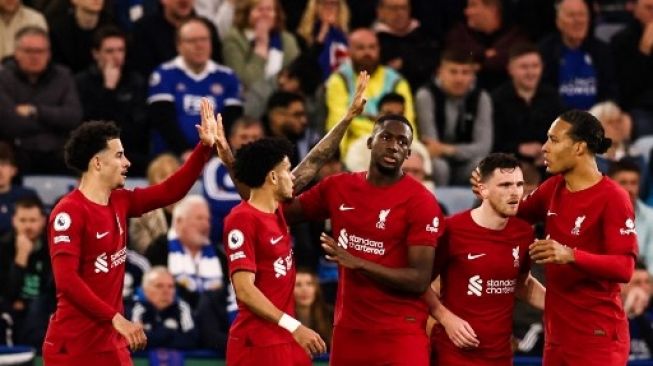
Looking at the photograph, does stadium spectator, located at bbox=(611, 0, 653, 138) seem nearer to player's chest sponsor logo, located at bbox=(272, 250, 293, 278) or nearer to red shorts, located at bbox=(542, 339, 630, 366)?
red shorts, located at bbox=(542, 339, 630, 366)

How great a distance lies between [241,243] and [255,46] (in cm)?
632

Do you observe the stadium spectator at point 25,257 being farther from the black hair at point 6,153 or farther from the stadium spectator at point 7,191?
the black hair at point 6,153

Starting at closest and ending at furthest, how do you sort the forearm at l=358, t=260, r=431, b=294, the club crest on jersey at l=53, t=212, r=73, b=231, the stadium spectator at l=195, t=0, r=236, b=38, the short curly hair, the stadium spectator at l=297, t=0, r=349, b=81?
the club crest on jersey at l=53, t=212, r=73, b=231
the short curly hair
the forearm at l=358, t=260, r=431, b=294
the stadium spectator at l=297, t=0, r=349, b=81
the stadium spectator at l=195, t=0, r=236, b=38

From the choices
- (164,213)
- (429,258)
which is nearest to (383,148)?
(429,258)

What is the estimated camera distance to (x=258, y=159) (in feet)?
37.3

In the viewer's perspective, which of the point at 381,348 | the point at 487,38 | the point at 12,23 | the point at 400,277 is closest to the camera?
the point at 400,277

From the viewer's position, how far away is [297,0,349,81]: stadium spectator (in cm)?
1747

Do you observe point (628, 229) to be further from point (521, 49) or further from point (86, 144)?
point (521, 49)

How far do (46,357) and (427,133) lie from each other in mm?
6097

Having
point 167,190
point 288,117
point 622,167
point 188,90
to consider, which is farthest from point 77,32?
point 167,190

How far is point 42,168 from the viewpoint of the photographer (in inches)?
647

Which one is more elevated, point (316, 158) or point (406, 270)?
point (316, 158)

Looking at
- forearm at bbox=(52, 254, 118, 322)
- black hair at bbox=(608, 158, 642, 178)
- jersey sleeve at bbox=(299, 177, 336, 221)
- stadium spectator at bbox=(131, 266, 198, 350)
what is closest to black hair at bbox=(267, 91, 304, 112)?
stadium spectator at bbox=(131, 266, 198, 350)

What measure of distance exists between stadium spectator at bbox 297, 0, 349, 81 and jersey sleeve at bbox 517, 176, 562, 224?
5449mm
